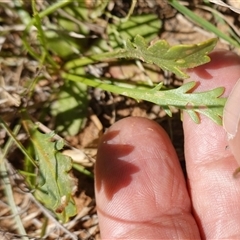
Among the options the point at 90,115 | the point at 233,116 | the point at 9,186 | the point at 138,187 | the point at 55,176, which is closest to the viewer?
the point at 233,116

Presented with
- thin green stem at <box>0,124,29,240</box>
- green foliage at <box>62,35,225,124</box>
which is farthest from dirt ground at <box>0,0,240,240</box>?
green foliage at <box>62,35,225,124</box>

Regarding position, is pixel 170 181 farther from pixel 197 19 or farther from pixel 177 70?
pixel 197 19

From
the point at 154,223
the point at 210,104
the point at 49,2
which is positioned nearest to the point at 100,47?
the point at 49,2

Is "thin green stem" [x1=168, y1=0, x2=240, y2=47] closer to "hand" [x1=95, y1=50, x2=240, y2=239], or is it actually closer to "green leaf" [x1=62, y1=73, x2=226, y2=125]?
"hand" [x1=95, y1=50, x2=240, y2=239]

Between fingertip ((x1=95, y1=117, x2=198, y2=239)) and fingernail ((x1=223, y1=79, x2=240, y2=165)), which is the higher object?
fingernail ((x1=223, y1=79, x2=240, y2=165))

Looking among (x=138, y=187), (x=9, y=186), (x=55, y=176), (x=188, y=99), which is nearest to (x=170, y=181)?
(x=138, y=187)

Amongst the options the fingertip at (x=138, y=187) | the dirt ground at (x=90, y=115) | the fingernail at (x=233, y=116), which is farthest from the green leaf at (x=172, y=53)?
the dirt ground at (x=90, y=115)
